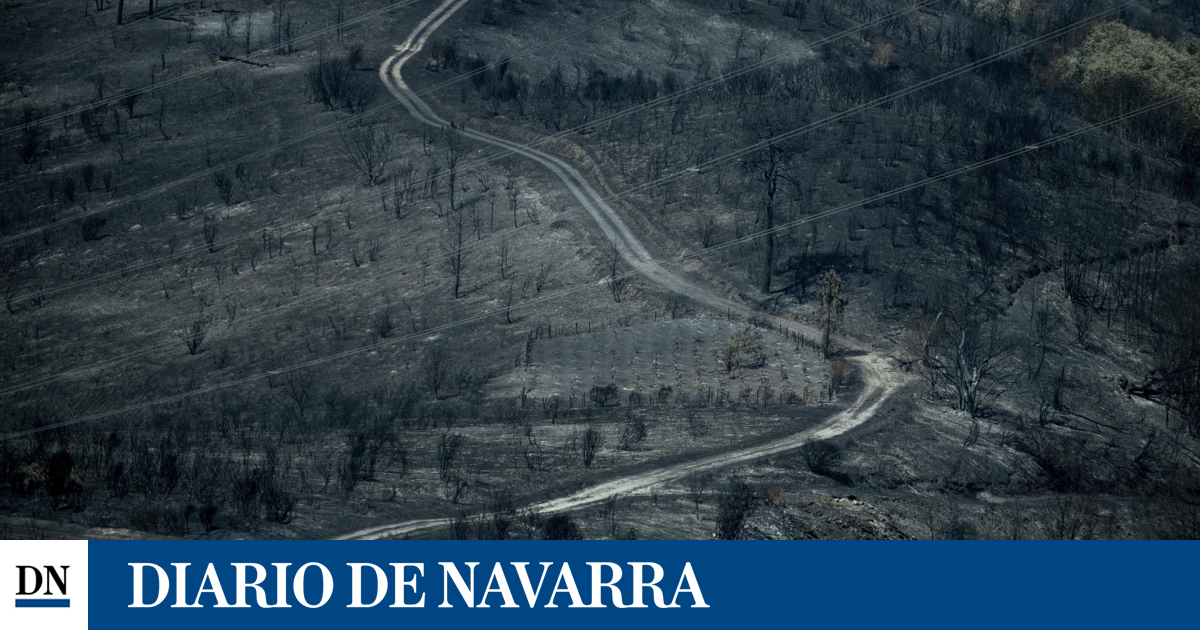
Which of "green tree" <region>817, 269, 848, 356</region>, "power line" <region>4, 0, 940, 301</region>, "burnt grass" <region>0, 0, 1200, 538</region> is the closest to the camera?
"burnt grass" <region>0, 0, 1200, 538</region>

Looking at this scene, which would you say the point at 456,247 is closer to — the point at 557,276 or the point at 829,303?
the point at 557,276

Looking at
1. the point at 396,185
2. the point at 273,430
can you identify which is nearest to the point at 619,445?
the point at 273,430

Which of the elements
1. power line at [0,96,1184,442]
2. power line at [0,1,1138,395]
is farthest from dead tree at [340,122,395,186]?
power line at [0,96,1184,442]

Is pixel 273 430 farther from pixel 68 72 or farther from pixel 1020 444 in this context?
pixel 68 72

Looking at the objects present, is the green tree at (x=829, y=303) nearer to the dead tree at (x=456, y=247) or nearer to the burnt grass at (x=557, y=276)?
the burnt grass at (x=557, y=276)

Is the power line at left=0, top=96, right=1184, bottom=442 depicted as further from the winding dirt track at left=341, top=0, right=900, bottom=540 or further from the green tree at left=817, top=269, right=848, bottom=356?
the green tree at left=817, top=269, right=848, bottom=356

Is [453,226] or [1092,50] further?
[1092,50]
